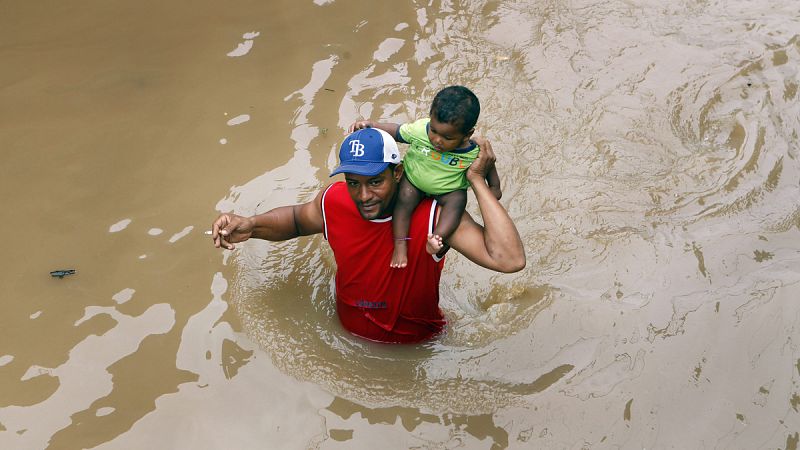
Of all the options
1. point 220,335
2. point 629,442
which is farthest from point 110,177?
point 629,442

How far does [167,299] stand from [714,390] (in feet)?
9.75

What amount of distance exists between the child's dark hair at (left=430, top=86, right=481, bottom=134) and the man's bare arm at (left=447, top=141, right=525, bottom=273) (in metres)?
0.21

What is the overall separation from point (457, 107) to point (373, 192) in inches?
20.9

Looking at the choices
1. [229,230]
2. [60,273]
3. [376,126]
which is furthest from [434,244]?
[60,273]

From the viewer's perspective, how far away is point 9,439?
3.39m

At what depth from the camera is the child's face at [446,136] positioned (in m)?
3.21

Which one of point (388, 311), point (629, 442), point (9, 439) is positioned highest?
point (388, 311)

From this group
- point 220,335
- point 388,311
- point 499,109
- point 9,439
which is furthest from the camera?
point 499,109

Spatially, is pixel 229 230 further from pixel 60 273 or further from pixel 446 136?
pixel 60 273

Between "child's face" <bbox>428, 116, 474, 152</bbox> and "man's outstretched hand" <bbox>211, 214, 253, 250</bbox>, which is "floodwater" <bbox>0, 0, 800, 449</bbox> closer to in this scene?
"man's outstretched hand" <bbox>211, 214, 253, 250</bbox>

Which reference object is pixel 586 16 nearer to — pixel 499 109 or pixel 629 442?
pixel 499 109

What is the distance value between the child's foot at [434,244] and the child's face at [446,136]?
0.42 metres

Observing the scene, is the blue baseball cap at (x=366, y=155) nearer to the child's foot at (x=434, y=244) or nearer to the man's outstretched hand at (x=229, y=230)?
the child's foot at (x=434, y=244)

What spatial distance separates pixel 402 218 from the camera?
3.36m
